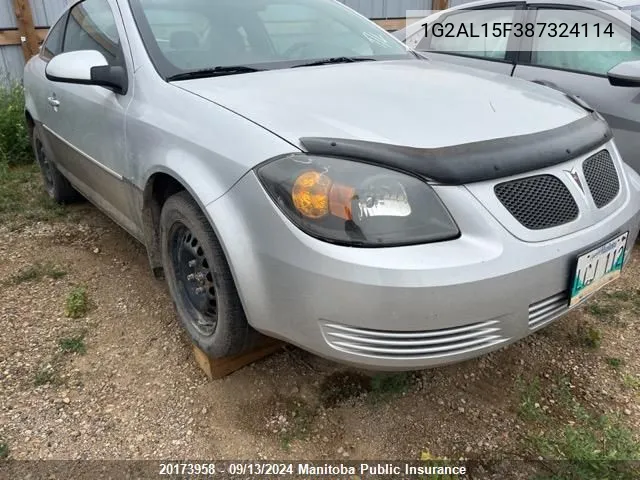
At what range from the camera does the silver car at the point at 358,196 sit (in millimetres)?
1547

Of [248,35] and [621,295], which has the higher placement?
[248,35]

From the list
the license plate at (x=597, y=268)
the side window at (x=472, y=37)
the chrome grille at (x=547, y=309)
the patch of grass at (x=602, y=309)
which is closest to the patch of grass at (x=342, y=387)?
the chrome grille at (x=547, y=309)

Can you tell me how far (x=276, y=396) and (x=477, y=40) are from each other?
3.27m

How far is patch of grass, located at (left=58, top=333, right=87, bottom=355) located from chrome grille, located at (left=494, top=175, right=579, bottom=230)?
1.92m

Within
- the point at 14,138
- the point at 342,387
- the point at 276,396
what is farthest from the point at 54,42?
the point at 342,387

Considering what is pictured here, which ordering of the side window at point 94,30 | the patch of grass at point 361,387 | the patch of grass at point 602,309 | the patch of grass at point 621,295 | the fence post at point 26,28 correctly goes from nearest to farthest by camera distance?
1. the patch of grass at point 361,387
2. the side window at point 94,30
3. the patch of grass at point 602,309
4. the patch of grass at point 621,295
5. the fence post at point 26,28

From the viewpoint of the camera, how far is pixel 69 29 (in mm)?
3408

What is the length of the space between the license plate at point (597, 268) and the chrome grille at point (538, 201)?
0.49 feet

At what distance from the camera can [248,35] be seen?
2.55m

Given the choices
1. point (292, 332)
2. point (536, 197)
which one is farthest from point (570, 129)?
point (292, 332)

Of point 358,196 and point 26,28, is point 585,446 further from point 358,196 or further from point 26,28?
point 26,28

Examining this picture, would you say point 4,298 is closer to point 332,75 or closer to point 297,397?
point 297,397

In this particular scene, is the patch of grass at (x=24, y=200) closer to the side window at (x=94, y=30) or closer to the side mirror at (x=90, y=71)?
the side window at (x=94, y=30)

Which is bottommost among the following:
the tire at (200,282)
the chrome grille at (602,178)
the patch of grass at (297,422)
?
the patch of grass at (297,422)
